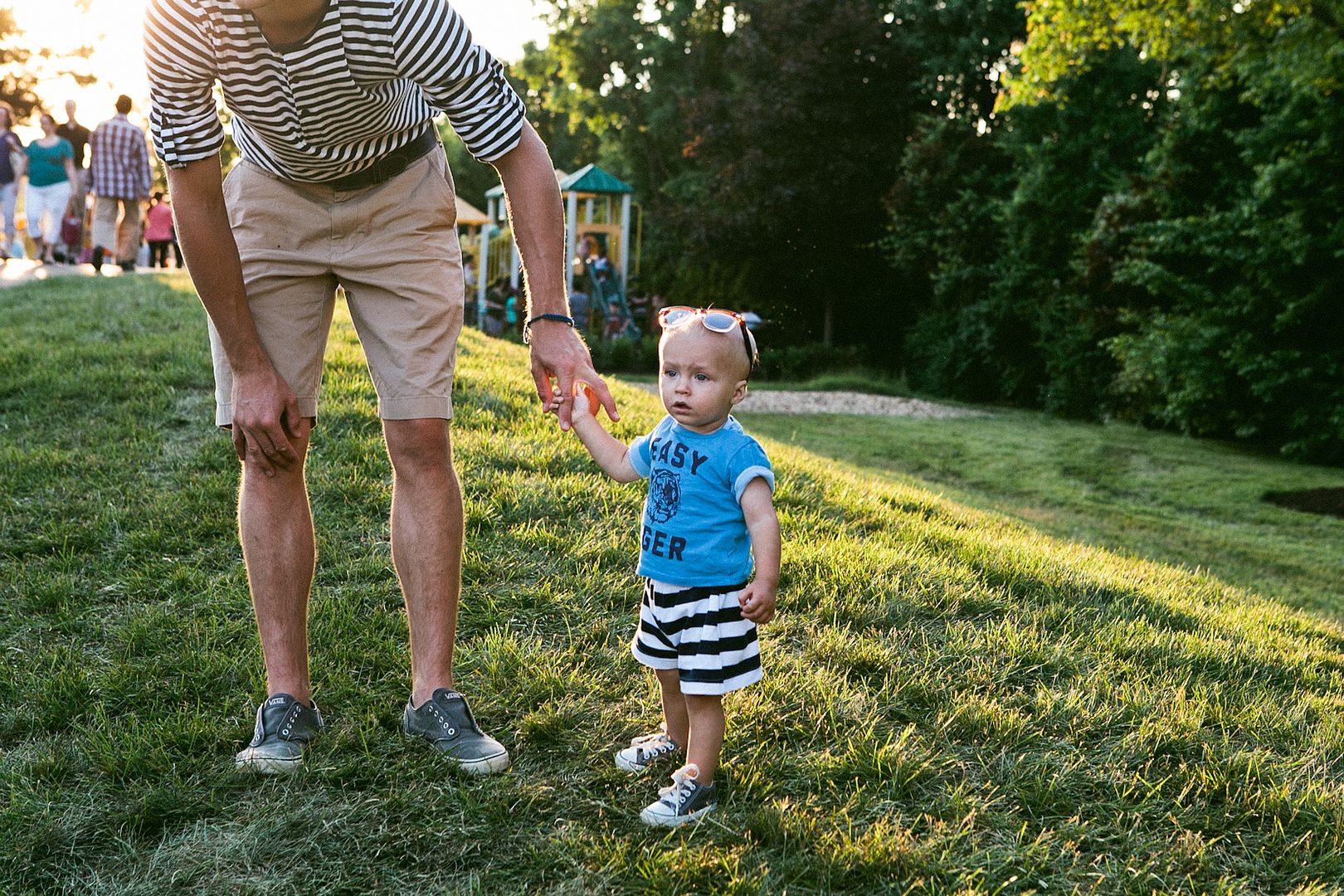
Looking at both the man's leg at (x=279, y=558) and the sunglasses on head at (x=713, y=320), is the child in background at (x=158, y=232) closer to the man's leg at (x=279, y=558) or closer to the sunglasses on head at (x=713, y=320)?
the man's leg at (x=279, y=558)

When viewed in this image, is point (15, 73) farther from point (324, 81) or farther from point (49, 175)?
point (324, 81)

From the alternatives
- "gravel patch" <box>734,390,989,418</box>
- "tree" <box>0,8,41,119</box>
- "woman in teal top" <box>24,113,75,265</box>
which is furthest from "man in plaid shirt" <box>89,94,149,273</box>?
"tree" <box>0,8,41,119</box>

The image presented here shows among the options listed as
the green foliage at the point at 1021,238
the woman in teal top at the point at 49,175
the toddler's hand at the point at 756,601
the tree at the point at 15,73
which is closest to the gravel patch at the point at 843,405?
the green foliage at the point at 1021,238

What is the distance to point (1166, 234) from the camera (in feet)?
43.2

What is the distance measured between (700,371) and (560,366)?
1.29ft

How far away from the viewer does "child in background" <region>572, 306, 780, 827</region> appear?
243 centimetres

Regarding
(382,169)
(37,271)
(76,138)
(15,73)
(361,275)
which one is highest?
(15,73)

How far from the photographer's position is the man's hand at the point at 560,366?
8.73 feet

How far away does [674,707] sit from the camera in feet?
9.04

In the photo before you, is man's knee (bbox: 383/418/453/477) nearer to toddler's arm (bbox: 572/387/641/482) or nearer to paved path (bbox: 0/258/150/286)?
toddler's arm (bbox: 572/387/641/482)

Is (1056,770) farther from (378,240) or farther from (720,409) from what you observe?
(378,240)

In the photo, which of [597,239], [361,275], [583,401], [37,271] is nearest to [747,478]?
[583,401]

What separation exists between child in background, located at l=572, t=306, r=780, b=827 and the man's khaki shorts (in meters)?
0.63

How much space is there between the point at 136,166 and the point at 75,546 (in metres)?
9.13
